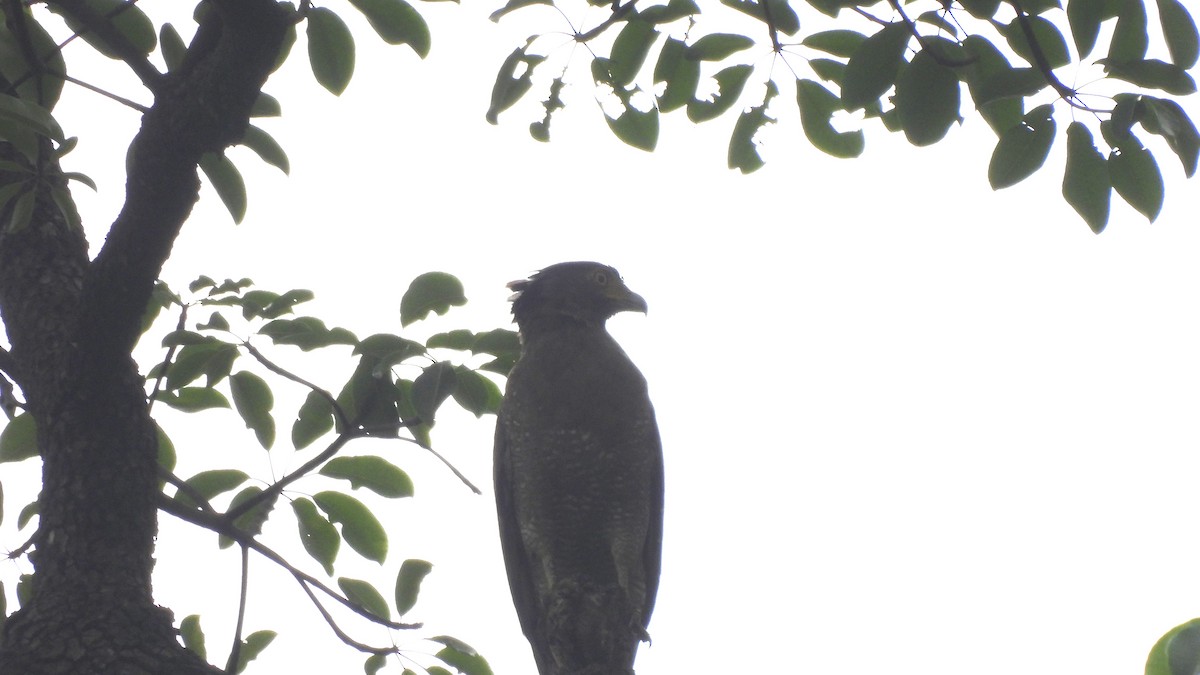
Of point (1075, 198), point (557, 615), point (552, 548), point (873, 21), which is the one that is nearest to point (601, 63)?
point (873, 21)

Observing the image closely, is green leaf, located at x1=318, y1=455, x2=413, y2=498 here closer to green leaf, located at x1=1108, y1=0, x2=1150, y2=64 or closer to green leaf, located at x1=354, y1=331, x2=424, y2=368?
green leaf, located at x1=354, y1=331, x2=424, y2=368

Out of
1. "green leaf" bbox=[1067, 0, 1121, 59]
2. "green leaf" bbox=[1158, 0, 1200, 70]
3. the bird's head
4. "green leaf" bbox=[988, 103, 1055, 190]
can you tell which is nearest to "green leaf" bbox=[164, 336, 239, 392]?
"green leaf" bbox=[988, 103, 1055, 190]

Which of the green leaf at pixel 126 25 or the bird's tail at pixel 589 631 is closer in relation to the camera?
the green leaf at pixel 126 25

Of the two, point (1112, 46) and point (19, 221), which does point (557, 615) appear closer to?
point (19, 221)

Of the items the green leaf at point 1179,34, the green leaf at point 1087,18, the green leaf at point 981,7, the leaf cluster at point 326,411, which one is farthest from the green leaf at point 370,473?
the green leaf at point 1179,34

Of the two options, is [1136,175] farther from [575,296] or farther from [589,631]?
[575,296]

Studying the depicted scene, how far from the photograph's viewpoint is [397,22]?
120 inches

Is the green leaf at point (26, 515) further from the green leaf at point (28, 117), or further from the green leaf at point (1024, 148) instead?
the green leaf at point (1024, 148)

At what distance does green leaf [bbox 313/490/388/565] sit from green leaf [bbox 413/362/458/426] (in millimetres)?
607

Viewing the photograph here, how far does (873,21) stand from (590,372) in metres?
3.27

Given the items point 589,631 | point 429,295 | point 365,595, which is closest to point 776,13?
point 429,295

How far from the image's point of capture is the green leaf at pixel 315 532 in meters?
3.62

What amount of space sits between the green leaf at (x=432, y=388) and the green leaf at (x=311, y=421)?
51 cm

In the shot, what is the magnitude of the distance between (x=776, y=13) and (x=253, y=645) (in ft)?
8.48
